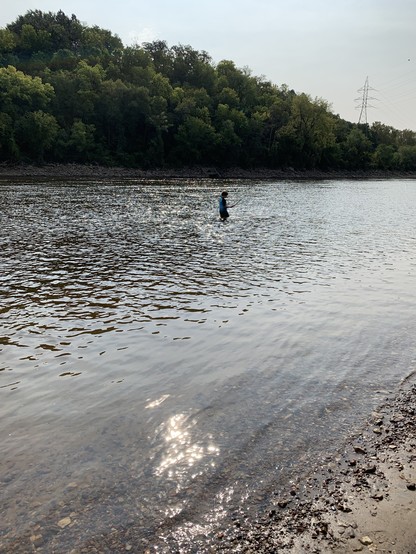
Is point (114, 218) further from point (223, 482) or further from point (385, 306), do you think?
point (223, 482)

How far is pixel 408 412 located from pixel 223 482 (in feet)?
14.1

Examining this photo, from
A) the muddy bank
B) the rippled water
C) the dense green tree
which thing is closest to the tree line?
the dense green tree

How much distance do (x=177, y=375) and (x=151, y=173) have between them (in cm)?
12968

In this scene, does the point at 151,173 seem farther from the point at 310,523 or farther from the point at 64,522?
the point at 310,523

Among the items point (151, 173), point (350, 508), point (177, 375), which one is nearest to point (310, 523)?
point (350, 508)

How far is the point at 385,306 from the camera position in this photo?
16.2m

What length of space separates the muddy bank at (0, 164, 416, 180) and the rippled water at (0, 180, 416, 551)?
300 feet

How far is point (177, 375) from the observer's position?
1035 cm

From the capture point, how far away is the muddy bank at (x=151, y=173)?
4237 inches

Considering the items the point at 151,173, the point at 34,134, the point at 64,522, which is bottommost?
the point at 64,522

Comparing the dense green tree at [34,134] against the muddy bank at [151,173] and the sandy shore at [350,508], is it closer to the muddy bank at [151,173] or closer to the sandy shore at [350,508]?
the muddy bank at [151,173]

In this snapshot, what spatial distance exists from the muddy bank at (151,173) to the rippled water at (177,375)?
91.6 metres

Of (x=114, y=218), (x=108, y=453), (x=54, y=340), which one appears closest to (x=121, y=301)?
(x=54, y=340)

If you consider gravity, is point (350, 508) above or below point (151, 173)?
below
